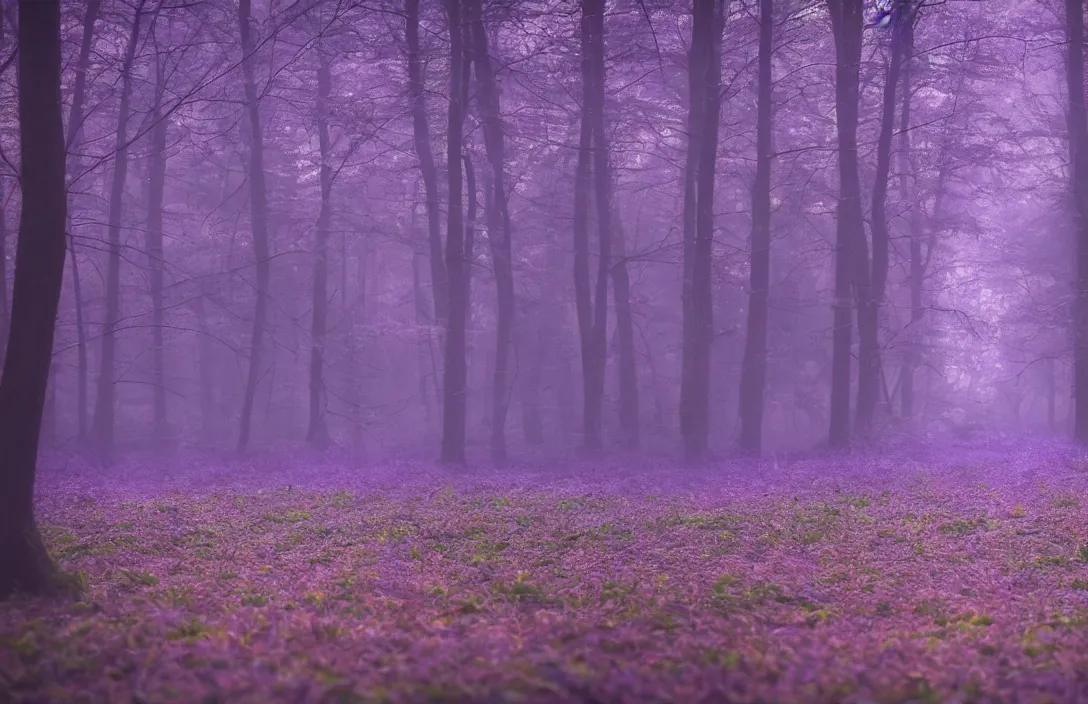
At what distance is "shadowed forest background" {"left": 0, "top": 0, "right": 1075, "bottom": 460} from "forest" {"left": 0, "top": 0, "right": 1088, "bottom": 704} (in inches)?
7.4

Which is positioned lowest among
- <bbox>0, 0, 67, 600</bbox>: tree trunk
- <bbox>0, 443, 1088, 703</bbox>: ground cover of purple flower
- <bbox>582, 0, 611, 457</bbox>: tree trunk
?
<bbox>0, 443, 1088, 703</bbox>: ground cover of purple flower

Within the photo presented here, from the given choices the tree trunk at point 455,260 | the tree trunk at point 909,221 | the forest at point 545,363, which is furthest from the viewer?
the tree trunk at point 909,221

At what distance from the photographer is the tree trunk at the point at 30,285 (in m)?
6.89

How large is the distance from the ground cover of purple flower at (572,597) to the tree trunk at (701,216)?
20.1 ft

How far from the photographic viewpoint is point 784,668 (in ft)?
16.7

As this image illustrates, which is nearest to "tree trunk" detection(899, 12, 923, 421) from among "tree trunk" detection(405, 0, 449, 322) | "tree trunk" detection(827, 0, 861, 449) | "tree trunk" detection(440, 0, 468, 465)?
"tree trunk" detection(827, 0, 861, 449)

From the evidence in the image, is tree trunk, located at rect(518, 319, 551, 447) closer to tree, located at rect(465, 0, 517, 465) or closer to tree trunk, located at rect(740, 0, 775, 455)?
tree, located at rect(465, 0, 517, 465)

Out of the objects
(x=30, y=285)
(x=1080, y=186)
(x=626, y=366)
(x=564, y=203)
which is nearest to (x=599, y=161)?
(x=564, y=203)

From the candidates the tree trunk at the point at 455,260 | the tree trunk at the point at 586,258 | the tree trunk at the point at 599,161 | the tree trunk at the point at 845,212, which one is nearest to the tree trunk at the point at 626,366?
the tree trunk at the point at 586,258

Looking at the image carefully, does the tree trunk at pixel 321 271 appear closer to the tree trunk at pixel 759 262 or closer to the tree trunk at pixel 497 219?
the tree trunk at pixel 497 219

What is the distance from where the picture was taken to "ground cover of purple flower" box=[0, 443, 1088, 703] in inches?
190

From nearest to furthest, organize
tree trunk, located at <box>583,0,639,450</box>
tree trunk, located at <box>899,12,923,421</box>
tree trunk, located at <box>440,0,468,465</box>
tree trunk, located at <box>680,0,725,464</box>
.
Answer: tree trunk, located at <box>440,0,468,465</box> → tree trunk, located at <box>680,0,725,464</box> → tree trunk, located at <box>583,0,639,450</box> → tree trunk, located at <box>899,12,923,421</box>

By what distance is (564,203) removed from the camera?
27.4 meters

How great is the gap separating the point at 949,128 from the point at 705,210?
10568mm
